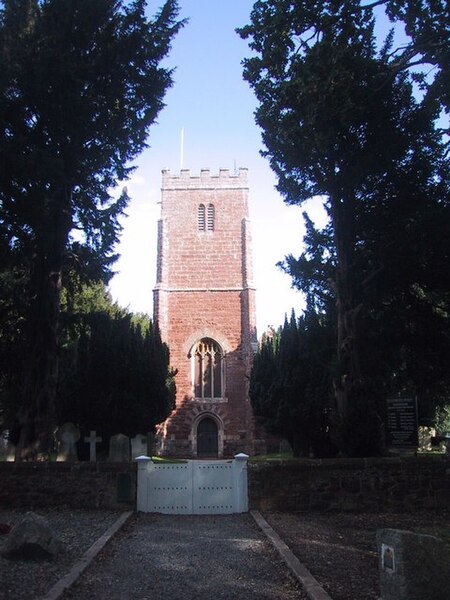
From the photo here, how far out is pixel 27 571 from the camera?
5.67 m

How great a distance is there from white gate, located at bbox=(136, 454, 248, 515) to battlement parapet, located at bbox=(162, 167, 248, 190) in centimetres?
2543

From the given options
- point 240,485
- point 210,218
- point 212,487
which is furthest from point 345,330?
point 210,218

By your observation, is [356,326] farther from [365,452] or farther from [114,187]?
[114,187]

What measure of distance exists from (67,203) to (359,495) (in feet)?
30.1

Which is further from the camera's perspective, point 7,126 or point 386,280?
point 386,280

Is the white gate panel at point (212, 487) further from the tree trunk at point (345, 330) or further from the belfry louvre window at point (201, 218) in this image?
the belfry louvre window at point (201, 218)

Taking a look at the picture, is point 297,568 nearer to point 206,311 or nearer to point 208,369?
point 208,369

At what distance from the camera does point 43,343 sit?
40.7ft

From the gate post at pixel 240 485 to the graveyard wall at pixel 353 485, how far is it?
121 millimetres

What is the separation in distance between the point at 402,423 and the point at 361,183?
219 inches

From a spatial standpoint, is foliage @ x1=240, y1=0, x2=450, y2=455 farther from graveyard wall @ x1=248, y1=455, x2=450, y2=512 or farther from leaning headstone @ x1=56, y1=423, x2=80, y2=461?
leaning headstone @ x1=56, y1=423, x2=80, y2=461

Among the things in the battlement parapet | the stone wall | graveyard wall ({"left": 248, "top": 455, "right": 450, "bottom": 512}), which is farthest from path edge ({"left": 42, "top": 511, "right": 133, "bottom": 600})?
the battlement parapet

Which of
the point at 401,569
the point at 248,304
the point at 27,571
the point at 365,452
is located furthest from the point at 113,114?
the point at 248,304

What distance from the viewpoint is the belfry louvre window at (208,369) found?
102 feet
